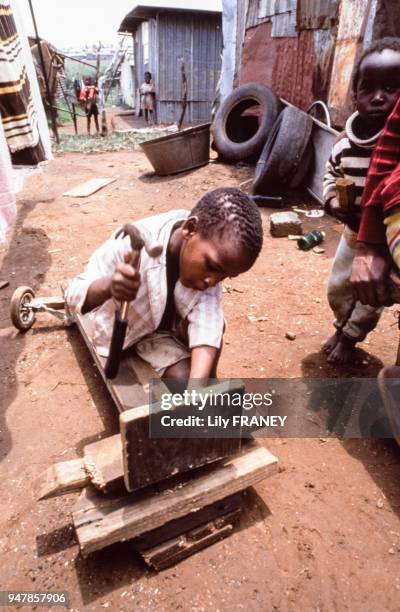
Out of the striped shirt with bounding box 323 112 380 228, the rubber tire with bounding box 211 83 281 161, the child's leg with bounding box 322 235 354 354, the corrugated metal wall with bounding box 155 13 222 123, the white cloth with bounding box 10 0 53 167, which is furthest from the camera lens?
the corrugated metal wall with bounding box 155 13 222 123

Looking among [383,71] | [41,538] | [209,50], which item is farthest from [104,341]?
[209,50]

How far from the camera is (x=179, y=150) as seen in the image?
290 inches

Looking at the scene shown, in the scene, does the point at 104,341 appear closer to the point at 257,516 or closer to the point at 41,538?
the point at 41,538

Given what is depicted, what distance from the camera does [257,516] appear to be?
1831 millimetres

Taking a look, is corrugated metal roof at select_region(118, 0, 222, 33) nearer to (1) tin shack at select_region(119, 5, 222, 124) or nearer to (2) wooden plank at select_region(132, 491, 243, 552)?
(1) tin shack at select_region(119, 5, 222, 124)

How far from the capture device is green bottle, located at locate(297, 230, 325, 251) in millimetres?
4703

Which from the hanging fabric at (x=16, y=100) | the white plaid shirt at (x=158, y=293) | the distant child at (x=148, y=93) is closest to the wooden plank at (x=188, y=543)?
the white plaid shirt at (x=158, y=293)

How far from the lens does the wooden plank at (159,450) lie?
1.39 meters

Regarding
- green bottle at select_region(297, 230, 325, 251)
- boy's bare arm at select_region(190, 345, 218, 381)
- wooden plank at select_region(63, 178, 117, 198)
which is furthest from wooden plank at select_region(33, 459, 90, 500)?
wooden plank at select_region(63, 178, 117, 198)

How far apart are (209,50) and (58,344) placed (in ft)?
55.7

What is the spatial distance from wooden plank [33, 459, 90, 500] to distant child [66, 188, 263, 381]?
588 millimetres

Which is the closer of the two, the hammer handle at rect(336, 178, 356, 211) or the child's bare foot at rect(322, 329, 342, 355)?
the hammer handle at rect(336, 178, 356, 211)

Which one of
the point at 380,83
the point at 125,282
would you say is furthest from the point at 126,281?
the point at 380,83

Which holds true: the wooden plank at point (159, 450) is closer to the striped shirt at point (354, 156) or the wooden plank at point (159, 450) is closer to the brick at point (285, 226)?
the striped shirt at point (354, 156)
